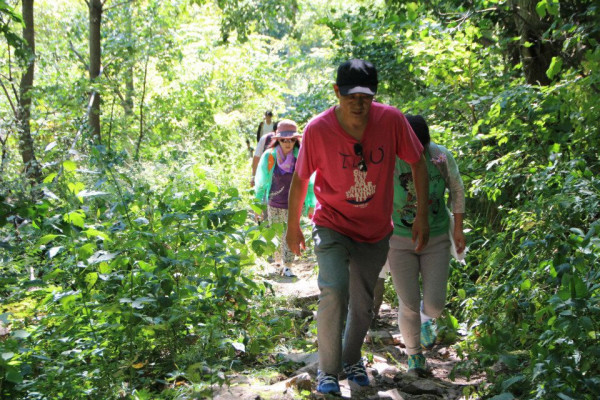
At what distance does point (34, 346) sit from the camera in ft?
14.7

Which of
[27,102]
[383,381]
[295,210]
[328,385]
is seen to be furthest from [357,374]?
[27,102]

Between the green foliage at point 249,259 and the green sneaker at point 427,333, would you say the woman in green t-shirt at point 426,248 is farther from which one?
the green foliage at point 249,259

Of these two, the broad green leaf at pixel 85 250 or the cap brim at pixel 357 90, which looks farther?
the broad green leaf at pixel 85 250

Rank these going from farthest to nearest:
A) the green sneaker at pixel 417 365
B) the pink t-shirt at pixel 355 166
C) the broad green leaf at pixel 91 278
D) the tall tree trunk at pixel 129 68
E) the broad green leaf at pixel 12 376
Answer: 1. the tall tree trunk at pixel 129 68
2. the green sneaker at pixel 417 365
3. the broad green leaf at pixel 91 278
4. the pink t-shirt at pixel 355 166
5. the broad green leaf at pixel 12 376

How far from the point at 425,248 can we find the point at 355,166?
1175mm

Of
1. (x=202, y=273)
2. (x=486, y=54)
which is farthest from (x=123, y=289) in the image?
(x=486, y=54)

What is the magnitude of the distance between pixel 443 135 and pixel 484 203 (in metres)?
1.01

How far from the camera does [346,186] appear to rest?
171 inches

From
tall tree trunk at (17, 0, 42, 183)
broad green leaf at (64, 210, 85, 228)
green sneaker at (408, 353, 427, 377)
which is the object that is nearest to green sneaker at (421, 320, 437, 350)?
green sneaker at (408, 353, 427, 377)

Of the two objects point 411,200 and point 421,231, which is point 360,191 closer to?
point 421,231

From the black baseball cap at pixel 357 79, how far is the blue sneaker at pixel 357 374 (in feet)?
6.28

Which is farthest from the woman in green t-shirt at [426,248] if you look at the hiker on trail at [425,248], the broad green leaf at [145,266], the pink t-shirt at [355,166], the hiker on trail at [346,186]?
the broad green leaf at [145,266]

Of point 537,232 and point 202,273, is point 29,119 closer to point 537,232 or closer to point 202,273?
point 202,273

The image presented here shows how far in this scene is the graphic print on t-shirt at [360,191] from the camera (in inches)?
170
